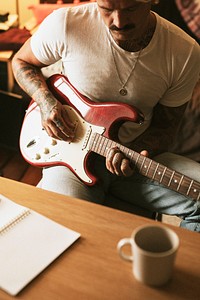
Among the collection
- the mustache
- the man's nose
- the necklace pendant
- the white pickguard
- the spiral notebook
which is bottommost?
the white pickguard

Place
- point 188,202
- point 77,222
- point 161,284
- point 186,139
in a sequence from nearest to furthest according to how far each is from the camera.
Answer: point 161,284 < point 77,222 < point 188,202 < point 186,139

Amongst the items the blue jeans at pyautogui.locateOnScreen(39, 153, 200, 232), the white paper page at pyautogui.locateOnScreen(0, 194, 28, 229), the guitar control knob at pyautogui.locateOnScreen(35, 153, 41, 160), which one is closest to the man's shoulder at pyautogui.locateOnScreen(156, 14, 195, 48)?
the blue jeans at pyautogui.locateOnScreen(39, 153, 200, 232)

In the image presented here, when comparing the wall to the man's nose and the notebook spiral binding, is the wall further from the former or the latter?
the notebook spiral binding

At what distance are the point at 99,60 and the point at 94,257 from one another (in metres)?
0.68

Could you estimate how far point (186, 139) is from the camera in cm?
203

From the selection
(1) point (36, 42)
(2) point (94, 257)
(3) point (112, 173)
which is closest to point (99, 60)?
(1) point (36, 42)

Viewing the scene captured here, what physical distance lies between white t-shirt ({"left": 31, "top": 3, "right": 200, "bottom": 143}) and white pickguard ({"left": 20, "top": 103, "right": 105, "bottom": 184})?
0.12 m

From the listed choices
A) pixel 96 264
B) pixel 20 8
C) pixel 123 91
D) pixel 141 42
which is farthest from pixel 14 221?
pixel 20 8

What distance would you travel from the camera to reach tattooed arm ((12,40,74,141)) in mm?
1434

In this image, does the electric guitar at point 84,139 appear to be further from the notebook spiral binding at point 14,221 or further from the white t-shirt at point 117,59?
the notebook spiral binding at point 14,221

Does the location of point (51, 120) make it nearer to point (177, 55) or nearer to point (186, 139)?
point (177, 55)

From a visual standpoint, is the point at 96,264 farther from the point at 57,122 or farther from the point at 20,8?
the point at 20,8

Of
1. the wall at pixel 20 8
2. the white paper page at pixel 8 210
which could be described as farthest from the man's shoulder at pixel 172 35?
the wall at pixel 20 8

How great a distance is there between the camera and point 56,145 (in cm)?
146
